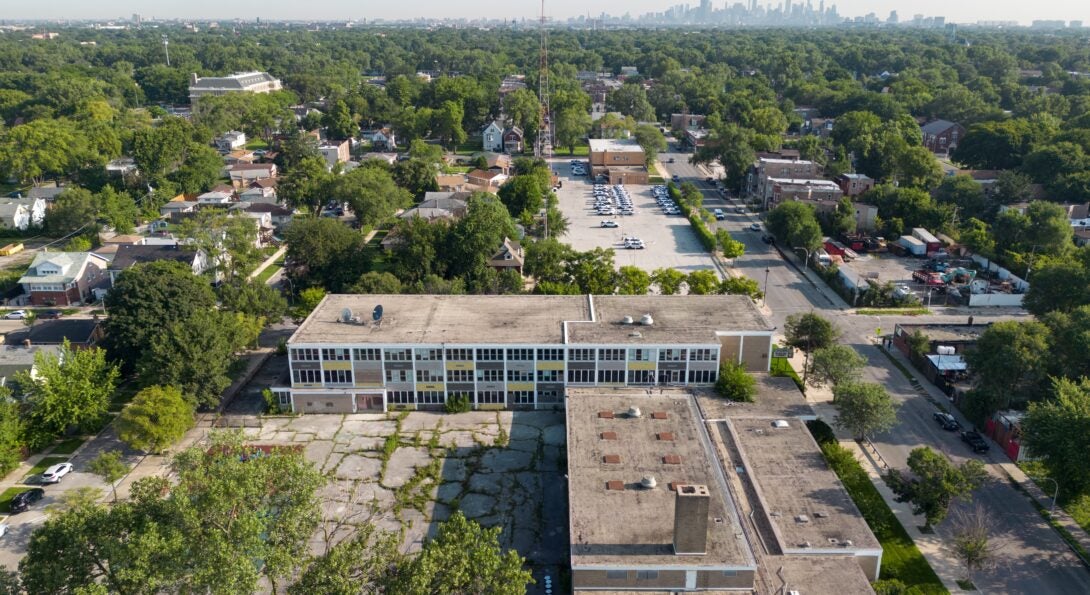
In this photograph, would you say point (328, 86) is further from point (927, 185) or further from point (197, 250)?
point (927, 185)

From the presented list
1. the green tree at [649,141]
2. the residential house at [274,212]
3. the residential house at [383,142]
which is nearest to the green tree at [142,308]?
the residential house at [274,212]

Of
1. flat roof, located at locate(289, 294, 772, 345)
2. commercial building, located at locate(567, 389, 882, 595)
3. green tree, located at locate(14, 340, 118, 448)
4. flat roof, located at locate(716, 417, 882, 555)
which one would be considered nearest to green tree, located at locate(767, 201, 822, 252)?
flat roof, located at locate(289, 294, 772, 345)

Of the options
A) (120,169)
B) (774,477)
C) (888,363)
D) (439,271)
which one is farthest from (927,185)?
(120,169)

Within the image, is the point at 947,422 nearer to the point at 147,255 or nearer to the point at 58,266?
the point at 147,255

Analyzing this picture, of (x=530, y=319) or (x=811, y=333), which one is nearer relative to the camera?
(x=530, y=319)

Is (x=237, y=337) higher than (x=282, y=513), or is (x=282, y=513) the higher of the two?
(x=282, y=513)

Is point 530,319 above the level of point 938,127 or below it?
below

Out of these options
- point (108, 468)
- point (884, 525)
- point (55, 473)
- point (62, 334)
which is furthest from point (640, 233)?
point (55, 473)
